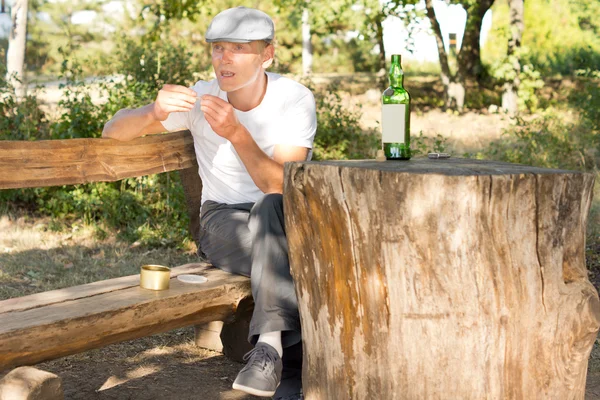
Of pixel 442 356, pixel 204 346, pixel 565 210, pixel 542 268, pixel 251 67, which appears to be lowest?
pixel 204 346

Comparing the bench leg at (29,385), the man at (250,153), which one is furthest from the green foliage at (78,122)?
the bench leg at (29,385)

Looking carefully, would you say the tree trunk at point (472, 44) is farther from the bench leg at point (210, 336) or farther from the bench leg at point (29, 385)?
the bench leg at point (29, 385)

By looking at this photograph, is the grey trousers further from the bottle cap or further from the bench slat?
the bench slat

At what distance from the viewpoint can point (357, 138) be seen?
8.06 m

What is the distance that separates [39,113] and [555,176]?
18.5 ft

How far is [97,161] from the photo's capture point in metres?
3.51

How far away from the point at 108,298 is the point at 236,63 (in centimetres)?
111

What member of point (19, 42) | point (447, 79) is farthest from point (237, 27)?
point (447, 79)

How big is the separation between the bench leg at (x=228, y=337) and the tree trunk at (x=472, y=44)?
36.3 ft

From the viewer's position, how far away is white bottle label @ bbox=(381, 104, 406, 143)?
9.98 feet

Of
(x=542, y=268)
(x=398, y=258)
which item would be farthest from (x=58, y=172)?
(x=542, y=268)

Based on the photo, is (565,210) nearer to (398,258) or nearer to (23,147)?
(398,258)

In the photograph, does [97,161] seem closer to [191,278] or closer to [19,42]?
[191,278]

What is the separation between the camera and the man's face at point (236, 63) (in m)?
3.44
